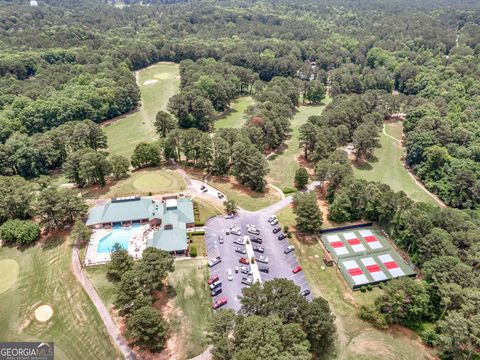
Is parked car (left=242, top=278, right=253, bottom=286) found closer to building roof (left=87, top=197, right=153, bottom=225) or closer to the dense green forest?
the dense green forest

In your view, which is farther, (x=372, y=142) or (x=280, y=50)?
(x=280, y=50)

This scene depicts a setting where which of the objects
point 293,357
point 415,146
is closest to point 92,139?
point 293,357

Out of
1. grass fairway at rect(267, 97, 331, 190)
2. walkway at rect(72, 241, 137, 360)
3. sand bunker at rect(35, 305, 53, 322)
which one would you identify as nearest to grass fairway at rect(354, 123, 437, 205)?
grass fairway at rect(267, 97, 331, 190)

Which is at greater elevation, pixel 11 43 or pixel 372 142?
pixel 11 43

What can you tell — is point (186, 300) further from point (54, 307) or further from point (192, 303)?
point (54, 307)

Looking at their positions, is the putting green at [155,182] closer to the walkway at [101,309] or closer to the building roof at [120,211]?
the building roof at [120,211]

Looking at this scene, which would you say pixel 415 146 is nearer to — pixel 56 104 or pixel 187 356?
pixel 187 356
